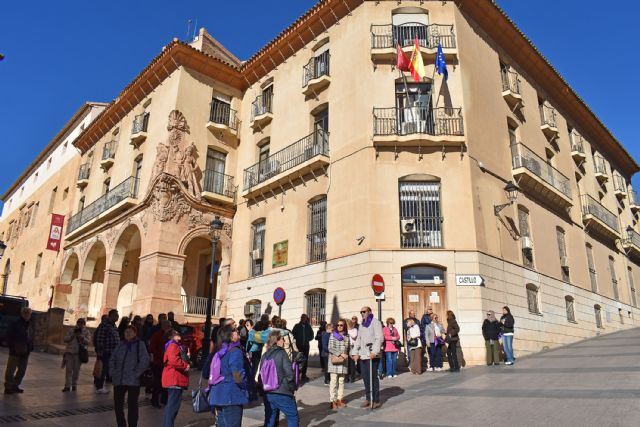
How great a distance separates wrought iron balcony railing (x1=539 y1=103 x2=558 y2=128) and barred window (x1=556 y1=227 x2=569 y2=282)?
514cm

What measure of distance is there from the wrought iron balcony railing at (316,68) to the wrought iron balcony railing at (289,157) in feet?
8.30

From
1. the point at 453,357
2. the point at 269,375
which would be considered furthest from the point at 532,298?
the point at 269,375

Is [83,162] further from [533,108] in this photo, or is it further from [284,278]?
[533,108]

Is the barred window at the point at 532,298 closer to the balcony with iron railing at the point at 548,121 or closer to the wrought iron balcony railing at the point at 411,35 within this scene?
the balcony with iron railing at the point at 548,121

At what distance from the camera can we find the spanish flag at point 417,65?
54.4 ft

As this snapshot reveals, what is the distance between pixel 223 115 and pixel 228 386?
1959 centimetres

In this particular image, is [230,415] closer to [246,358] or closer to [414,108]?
[246,358]

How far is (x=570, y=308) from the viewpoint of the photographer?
1994cm

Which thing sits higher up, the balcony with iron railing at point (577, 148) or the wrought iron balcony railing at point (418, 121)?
the balcony with iron railing at point (577, 148)

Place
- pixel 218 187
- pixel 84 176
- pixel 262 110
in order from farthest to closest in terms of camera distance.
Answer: pixel 84 176
pixel 218 187
pixel 262 110

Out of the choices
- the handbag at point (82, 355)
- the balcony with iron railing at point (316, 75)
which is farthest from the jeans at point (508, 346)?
the balcony with iron railing at point (316, 75)

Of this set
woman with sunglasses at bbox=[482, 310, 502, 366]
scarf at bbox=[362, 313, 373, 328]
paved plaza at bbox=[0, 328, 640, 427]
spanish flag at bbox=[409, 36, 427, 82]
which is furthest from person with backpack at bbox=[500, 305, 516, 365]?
spanish flag at bbox=[409, 36, 427, 82]

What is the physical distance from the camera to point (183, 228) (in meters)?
20.6

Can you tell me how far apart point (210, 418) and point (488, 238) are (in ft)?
36.3
